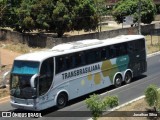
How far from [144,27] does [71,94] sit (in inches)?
1490

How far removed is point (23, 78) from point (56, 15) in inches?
959

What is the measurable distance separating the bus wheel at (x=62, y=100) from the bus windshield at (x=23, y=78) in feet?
6.17

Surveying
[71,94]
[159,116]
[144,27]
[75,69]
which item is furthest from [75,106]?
[144,27]

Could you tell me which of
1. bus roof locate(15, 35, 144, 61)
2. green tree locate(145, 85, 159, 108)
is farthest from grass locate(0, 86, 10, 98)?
green tree locate(145, 85, 159, 108)

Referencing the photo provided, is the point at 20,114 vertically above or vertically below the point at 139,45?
below

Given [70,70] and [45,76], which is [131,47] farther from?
[45,76]

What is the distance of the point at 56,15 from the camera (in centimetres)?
4138

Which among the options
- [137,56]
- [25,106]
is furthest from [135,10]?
[25,106]

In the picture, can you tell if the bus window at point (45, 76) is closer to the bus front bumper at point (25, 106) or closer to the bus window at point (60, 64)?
the bus window at point (60, 64)

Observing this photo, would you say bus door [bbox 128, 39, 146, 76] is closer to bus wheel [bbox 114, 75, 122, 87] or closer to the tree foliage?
bus wheel [bbox 114, 75, 122, 87]

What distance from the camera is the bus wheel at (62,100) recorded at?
743 inches

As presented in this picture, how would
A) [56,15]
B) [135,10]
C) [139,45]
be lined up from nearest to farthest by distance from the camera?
[139,45] < [56,15] < [135,10]

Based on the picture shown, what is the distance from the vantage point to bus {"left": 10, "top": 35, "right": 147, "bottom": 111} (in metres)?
17.7

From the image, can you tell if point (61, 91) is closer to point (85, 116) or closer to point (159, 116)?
point (85, 116)
